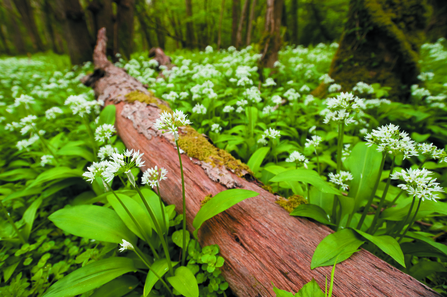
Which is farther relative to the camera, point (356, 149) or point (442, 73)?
point (442, 73)

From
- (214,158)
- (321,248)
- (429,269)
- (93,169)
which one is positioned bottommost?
(429,269)

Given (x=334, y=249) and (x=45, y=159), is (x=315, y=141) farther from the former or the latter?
(x=45, y=159)

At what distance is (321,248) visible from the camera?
1.15m

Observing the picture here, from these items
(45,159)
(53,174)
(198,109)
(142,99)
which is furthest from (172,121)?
(45,159)

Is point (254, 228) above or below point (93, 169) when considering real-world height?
below

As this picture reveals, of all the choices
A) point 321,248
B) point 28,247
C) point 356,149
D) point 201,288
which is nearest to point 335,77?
point 356,149

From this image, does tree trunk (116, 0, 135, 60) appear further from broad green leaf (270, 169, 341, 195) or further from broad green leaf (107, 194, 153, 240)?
broad green leaf (270, 169, 341, 195)

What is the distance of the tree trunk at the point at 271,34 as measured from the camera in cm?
493

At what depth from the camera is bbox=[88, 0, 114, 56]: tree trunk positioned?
7.42 metres

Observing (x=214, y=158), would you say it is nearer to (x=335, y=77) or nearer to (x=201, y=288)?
(x=201, y=288)

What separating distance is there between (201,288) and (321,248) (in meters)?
0.85

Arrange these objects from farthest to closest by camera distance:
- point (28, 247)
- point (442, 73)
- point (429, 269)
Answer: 1. point (442, 73)
2. point (28, 247)
3. point (429, 269)

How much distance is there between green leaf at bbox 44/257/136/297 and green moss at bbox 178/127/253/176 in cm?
98

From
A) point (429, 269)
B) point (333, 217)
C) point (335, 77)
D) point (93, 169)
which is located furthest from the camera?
point (335, 77)
